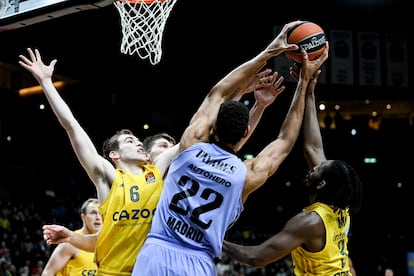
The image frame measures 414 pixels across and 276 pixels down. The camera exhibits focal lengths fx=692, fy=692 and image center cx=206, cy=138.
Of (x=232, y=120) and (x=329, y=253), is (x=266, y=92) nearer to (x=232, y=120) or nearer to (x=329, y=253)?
(x=232, y=120)

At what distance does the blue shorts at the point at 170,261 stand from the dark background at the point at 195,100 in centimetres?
1121

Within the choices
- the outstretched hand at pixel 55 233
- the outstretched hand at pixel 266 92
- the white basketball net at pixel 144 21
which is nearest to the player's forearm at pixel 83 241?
the outstretched hand at pixel 55 233

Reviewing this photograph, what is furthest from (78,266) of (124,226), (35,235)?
(35,235)

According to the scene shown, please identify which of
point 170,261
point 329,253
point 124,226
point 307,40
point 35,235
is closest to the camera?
point 170,261

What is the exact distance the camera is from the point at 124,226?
157 inches

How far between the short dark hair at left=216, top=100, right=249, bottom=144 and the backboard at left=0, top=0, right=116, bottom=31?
196cm

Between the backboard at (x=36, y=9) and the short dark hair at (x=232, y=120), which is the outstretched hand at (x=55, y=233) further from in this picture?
the backboard at (x=36, y=9)

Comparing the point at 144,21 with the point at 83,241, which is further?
the point at 144,21

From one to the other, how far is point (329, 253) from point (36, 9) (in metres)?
3.01

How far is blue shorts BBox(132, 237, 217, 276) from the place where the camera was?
138 inches

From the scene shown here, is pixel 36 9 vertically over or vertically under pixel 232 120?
over

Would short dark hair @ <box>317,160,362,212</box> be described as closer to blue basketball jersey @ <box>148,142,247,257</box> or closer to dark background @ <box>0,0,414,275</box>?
blue basketball jersey @ <box>148,142,247,257</box>

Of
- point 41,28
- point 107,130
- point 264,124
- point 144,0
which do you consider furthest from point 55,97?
point 264,124

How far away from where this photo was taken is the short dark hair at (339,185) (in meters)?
4.18
